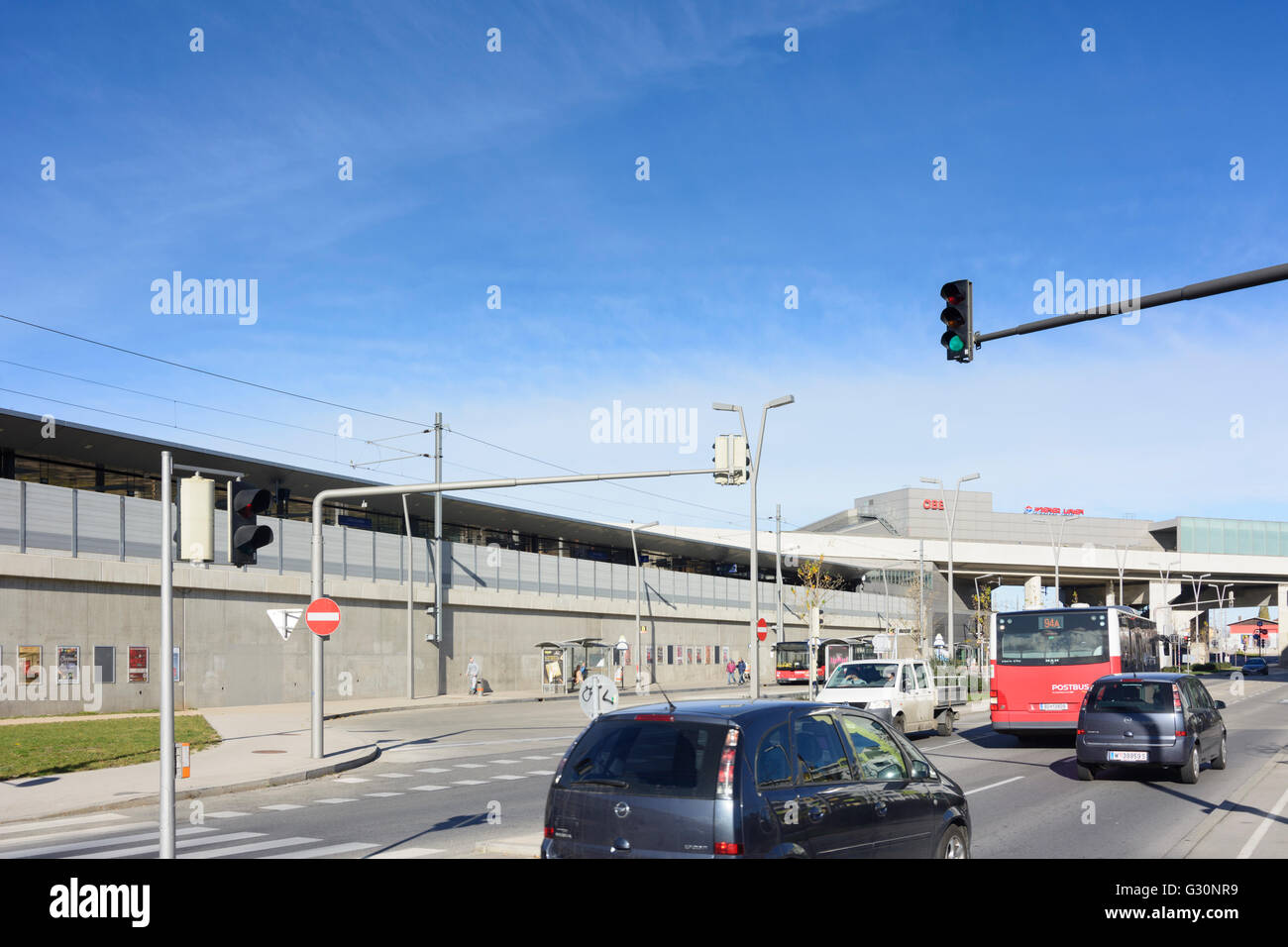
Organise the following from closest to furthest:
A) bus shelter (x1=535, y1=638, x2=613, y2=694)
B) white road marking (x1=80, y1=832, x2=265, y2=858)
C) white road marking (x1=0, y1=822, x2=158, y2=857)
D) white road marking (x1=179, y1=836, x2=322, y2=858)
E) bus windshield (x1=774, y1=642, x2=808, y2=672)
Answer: white road marking (x1=179, y1=836, x2=322, y2=858)
white road marking (x1=80, y1=832, x2=265, y2=858)
white road marking (x1=0, y1=822, x2=158, y2=857)
bus shelter (x1=535, y1=638, x2=613, y2=694)
bus windshield (x1=774, y1=642, x2=808, y2=672)

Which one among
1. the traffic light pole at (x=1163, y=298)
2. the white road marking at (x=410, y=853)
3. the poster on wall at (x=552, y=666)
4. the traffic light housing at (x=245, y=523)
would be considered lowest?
the poster on wall at (x=552, y=666)

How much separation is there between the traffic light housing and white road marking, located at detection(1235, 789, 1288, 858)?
9.86 metres

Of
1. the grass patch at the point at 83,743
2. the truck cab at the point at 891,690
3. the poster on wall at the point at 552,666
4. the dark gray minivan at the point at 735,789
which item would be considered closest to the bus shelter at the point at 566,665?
the poster on wall at the point at 552,666

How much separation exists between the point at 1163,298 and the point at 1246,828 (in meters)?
5.86

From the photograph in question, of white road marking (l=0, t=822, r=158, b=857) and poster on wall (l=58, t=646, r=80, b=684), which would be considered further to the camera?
poster on wall (l=58, t=646, r=80, b=684)

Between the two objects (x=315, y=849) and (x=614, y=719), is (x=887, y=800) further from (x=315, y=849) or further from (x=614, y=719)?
(x=315, y=849)

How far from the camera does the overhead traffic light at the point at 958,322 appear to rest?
1363cm

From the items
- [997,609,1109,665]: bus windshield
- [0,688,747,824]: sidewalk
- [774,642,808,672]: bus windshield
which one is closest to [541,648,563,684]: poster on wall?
[774,642,808,672]: bus windshield

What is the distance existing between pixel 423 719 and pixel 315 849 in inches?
947

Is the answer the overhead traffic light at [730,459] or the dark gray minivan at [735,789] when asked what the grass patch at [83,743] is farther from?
the dark gray minivan at [735,789]

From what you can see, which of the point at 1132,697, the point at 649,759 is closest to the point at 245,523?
the point at 649,759

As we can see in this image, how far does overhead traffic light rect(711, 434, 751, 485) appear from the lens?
2244 cm

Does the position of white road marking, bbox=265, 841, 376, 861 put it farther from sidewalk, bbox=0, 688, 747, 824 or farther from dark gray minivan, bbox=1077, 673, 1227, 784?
dark gray minivan, bbox=1077, 673, 1227, 784

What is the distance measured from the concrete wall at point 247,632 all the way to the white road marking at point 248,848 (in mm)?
21900
